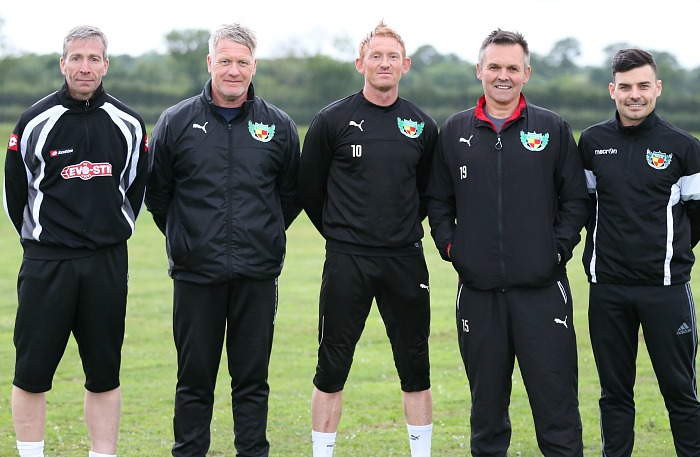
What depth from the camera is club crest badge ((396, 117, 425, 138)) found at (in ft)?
16.5

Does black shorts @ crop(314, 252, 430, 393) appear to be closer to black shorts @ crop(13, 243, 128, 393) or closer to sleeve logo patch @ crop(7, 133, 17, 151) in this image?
black shorts @ crop(13, 243, 128, 393)

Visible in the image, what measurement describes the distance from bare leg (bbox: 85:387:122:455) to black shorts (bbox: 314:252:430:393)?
3.47ft

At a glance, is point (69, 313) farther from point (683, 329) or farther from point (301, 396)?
point (301, 396)

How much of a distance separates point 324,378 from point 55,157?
1.77 meters

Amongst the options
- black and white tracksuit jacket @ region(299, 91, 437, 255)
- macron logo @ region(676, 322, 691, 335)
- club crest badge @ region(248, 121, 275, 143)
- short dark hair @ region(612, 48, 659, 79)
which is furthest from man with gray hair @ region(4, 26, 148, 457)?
macron logo @ region(676, 322, 691, 335)

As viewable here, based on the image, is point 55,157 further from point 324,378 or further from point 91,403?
point 324,378

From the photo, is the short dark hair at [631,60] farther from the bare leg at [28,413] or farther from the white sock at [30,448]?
the white sock at [30,448]

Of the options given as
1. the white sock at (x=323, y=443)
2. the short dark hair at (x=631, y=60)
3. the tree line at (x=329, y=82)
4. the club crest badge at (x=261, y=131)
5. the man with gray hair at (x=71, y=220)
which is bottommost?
the white sock at (x=323, y=443)

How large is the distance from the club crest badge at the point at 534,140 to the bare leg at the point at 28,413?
2.72 meters

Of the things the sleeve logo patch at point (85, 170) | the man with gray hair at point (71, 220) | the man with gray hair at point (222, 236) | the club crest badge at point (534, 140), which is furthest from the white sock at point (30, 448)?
the club crest badge at point (534, 140)

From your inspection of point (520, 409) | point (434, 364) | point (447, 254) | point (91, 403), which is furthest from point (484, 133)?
point (434, 364)

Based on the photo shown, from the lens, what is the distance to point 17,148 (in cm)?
473

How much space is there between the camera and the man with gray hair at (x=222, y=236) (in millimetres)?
4820

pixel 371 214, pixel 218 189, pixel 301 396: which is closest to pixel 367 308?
pixel 371 214
